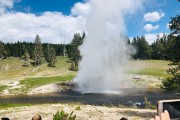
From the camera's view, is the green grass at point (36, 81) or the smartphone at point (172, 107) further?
the green grass at point (36, 81)

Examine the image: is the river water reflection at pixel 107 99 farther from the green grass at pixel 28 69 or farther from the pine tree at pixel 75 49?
the pine tree at pixel 75 49

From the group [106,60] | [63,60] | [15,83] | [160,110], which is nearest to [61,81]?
[15,83]

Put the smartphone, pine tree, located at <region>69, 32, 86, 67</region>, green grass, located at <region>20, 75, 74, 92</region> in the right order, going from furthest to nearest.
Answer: pine tree, located at <region>69, 32, 86, 67</region>
green grass, located at <region>20, 75, 74, 92</region>
the smartphone

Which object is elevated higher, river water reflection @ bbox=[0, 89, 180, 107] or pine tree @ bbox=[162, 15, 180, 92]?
pine tree @ bbox=[162, 15, 180, 92]

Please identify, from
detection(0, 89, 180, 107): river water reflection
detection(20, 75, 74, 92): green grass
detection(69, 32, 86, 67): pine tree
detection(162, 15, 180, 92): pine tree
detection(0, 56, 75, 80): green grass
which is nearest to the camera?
detection(162, 15, 180, 92): pine tree

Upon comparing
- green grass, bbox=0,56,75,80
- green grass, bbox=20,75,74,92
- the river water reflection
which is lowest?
the river water reflection

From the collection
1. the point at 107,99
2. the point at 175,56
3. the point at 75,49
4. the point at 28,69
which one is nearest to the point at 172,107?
the point at 175,56

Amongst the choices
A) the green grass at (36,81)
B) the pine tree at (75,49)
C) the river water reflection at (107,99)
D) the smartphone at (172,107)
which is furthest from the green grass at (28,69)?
the smartphone at (172,107)

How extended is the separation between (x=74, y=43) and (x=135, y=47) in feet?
121

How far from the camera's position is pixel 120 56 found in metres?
152

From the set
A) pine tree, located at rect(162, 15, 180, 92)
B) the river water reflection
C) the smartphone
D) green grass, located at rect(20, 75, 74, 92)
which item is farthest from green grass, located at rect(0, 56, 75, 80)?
the smartphone

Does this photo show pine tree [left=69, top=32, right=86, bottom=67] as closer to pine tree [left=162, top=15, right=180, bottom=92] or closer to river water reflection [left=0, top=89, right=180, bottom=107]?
river water reflection [left=0, top=89, right=180, bottom=107]

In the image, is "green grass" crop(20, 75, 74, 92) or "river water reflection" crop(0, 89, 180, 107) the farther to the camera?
"green grass" crop(20, 75, 74, 92)

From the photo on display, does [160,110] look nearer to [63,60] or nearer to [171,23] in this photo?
[171,23]
